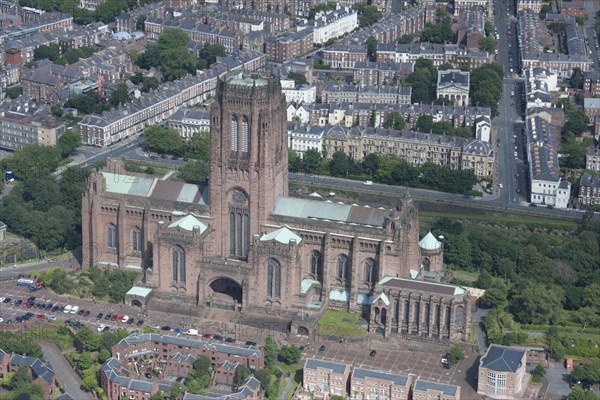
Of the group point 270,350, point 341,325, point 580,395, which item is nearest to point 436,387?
point 580,395

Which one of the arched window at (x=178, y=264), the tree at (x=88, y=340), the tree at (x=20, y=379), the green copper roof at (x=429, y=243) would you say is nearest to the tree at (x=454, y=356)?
the green copper roof at (x=429, y=243)

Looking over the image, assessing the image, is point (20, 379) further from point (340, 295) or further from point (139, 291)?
point (340, 295)

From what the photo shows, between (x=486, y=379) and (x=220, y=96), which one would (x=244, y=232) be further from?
(x=486, y=379)

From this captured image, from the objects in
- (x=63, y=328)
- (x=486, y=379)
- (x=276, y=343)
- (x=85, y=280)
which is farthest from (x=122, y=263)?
(x=486, y=379)

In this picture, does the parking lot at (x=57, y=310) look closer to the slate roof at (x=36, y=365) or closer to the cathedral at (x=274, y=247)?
the cathedral at (x=274, y=247)

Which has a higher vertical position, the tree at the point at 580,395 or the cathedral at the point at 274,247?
the cathedral at the point at 274,247

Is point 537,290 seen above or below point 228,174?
below
